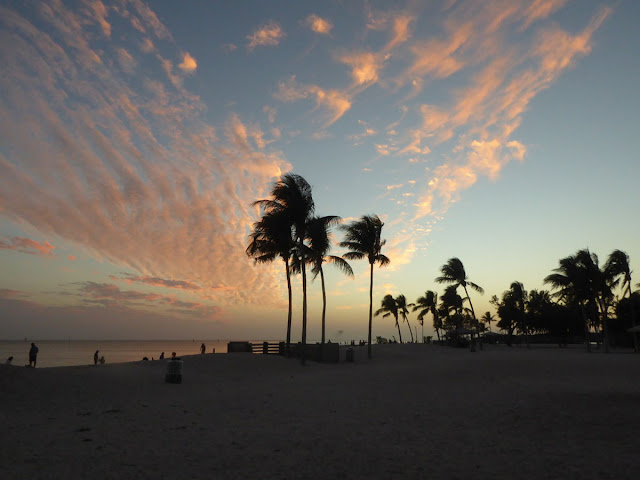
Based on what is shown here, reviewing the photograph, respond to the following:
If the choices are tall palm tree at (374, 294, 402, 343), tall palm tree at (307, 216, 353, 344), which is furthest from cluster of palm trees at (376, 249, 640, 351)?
tall palm tree at (307, 216, 353, 344)

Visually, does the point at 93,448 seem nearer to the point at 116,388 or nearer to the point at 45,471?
the point at 45,471

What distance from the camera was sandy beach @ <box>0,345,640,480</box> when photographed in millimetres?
6910

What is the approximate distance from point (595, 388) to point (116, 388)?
1854cm

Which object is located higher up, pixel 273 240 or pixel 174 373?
pixel 273 240

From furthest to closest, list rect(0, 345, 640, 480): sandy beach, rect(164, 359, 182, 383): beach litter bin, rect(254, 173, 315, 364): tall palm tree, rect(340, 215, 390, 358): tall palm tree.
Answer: rect(340, 215, 390, 358): tall palm tree
rect(254, 173, 315, 364): tall palm tree
rect(164, 359, 182, 383): beach litter bin
rect(0, 345, 640, 480): sandy beach

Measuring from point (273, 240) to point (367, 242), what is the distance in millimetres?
10825

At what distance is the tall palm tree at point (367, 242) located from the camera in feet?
129

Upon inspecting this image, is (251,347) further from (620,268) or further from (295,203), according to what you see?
(620,268)

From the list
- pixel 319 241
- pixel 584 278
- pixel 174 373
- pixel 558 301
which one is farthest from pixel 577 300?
pixel 174 373

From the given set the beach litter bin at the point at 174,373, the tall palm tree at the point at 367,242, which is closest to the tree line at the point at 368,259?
the tall palm tree at the point at 367,242

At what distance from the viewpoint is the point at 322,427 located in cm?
1023

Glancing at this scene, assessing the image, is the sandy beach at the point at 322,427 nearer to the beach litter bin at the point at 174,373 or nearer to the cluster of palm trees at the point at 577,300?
the beach litter bin at the point at 174,373

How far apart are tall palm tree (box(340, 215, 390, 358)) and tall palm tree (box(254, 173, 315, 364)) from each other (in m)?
8.75

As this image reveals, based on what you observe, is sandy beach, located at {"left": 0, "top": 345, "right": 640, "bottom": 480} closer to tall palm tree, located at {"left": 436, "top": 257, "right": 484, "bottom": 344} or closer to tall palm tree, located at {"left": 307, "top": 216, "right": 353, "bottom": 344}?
tall palm tree, located at {"left": 307, "top": 216, "right": 353, "bottom": 344}
